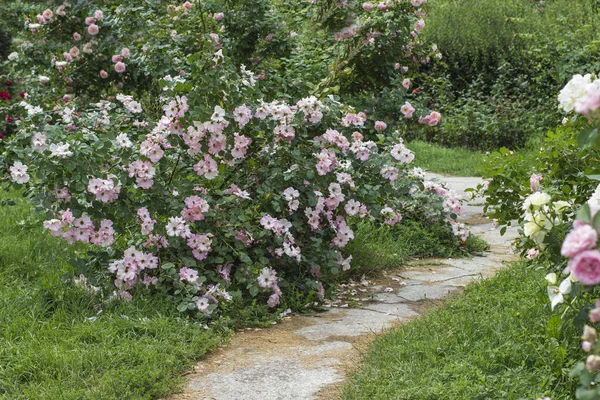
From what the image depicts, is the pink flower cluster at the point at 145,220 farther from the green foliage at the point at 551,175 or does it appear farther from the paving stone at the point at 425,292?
the green foliage at the point at 551,175

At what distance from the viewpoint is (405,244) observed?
5.47 m

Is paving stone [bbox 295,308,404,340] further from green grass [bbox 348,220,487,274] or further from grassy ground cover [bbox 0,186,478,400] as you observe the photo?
green grass [bbox 348,220,487,274]

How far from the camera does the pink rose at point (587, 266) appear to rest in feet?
4.57

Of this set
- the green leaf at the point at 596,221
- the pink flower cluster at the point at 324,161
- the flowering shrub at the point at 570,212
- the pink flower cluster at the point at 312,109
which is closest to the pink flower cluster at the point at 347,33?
the pink flower cluster at the point at 312,109

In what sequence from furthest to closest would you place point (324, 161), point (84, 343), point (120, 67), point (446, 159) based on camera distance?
point (446, 159)
point (120, 67)
point (324, 161)
point (84, 343)

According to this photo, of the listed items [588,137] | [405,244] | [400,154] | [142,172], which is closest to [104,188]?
[142,172]

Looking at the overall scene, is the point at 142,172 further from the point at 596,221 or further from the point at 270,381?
the point at 596,221

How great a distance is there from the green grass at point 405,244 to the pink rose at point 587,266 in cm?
356

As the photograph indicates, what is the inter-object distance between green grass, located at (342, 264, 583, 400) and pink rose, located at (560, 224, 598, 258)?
1394 mm

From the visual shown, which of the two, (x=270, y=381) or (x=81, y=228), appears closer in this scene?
(x=270, y=381)

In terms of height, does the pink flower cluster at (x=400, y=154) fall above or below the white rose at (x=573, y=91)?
below

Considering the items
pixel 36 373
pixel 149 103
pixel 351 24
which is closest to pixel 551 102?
pixel 351 24

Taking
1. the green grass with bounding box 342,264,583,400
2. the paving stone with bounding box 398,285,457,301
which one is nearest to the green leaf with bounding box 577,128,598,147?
the green grass with bounding box 342,264,583,400

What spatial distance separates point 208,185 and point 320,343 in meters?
1.16
